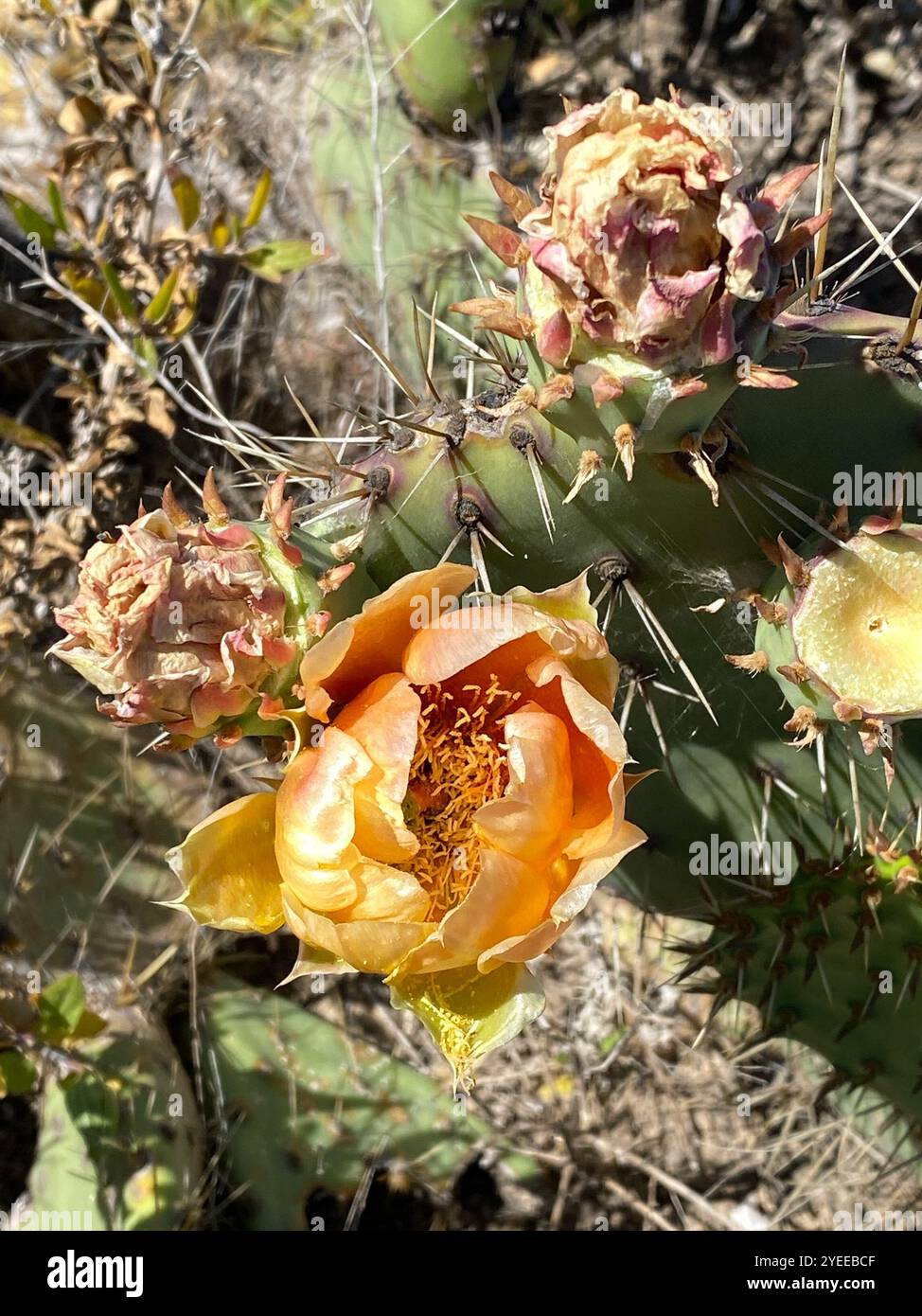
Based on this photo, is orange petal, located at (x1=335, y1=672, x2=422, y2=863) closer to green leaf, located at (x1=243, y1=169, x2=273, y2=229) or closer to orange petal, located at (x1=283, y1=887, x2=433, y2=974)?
orange petal, located at (x1=283, y1=887, x2=433, y2=974)

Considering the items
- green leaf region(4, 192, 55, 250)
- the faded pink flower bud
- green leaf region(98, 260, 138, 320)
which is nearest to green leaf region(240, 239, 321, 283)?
green leaf region(98, 260, 138, 320)

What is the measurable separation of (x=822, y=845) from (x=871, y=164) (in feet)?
4.49

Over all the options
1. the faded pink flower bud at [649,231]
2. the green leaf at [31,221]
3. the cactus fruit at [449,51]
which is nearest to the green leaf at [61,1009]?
the green leaf at [31,221]

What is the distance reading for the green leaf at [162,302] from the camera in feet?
6.45

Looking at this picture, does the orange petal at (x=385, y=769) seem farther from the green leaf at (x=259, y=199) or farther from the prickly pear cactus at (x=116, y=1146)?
the green leaf at (x=259, y=199)

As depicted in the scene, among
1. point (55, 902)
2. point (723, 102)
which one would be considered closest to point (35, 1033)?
point (55, 902)

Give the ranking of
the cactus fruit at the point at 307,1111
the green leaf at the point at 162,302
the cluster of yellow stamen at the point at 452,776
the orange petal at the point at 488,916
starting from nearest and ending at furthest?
the orange petal at the point at 488,916
the cluster of yellow stamen at the point at 452,776
the cactus fruit at the point at 307,1111
the green leaf at the point at 162,302

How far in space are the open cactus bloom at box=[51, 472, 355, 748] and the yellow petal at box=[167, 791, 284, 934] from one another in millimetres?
74

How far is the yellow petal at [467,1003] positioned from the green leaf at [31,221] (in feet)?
4.98

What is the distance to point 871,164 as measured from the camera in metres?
2.14

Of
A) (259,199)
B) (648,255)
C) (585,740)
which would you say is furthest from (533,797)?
(259,199)

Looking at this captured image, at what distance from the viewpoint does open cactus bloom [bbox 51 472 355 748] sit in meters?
0.94

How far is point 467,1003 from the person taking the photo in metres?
1.02

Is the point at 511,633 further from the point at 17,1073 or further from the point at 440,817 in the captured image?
the point at 17,1073
